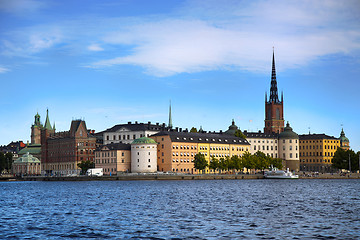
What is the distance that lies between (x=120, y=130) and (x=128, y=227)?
6224 inches

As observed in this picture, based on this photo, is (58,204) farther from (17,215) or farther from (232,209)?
(232,209)

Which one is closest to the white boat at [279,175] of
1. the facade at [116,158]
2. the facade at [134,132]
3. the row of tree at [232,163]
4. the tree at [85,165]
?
the row of tree at [232,163]

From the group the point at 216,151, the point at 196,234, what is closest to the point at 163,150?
the point at 216,151

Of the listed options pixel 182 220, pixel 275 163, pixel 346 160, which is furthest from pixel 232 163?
pixel 182 220

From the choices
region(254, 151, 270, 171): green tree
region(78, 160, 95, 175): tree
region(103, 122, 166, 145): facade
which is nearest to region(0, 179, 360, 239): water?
region(254, 151, 270, 171): green tree

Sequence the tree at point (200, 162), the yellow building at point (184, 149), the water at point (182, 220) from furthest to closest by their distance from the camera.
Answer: the yellow building at point (184, 149)
the tree at point (200, 162)
the water at point (182, 220)

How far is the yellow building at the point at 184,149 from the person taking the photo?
6860 inches

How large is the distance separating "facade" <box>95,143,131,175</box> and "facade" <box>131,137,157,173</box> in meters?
3.80

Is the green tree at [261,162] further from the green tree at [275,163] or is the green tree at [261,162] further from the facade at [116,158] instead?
the facade at [116,158]

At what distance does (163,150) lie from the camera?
175 m

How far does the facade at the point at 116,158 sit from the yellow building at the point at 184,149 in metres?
9.17

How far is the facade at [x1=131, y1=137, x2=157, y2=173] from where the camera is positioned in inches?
6698

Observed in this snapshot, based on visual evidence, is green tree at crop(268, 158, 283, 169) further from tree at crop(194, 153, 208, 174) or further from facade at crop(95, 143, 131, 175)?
facade at crop(95, 143, 131, 175)

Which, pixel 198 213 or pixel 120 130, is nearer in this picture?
pixel 198 213
